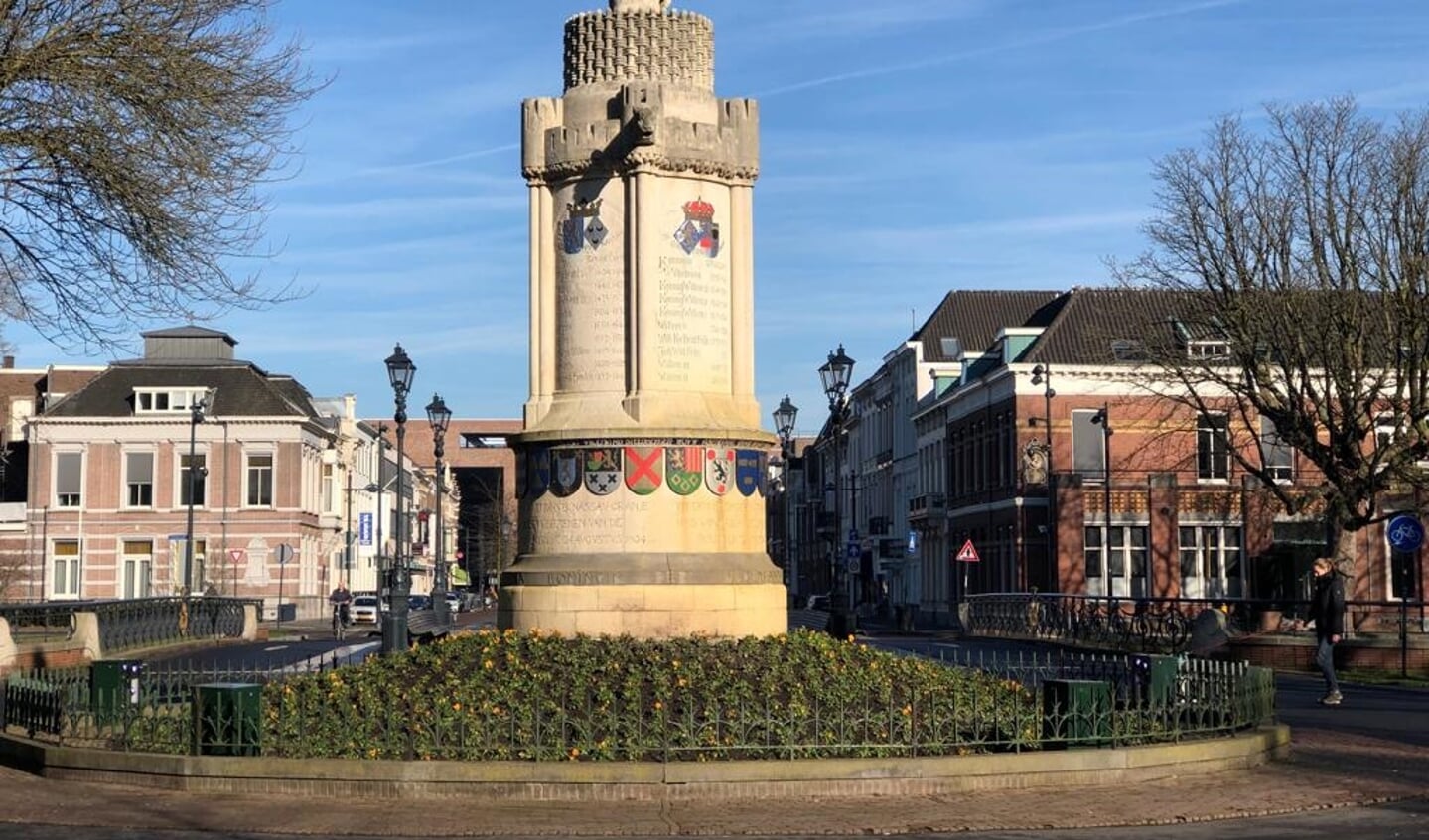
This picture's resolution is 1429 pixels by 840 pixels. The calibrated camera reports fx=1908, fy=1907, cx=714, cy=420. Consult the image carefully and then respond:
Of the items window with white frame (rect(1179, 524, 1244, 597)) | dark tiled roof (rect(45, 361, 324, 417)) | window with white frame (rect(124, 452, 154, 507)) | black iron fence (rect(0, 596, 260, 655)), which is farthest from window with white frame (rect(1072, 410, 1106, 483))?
window with white frame (rect(124, 452, 154, 507))

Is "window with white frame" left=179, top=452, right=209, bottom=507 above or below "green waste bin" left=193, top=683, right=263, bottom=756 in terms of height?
above

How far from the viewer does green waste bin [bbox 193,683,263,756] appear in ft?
55.8

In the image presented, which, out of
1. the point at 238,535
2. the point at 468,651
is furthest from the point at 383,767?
the point at 238,535

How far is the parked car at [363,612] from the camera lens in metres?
73.2

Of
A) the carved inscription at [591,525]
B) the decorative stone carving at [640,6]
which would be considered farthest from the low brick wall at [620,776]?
the decorative stone carving at [640,6]

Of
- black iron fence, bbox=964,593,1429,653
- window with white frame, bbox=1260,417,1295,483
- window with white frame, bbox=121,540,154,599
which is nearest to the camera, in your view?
black iron fence, bbox=964,593,1429,653

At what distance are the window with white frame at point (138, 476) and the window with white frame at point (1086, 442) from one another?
43295 millimetres

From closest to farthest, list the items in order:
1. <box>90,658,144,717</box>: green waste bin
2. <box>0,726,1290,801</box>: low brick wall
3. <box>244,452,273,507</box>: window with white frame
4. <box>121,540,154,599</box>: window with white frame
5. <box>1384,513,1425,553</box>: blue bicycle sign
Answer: <box>0,726,1290,801</box>: low brick wall
<box>90,658,144,717</box>: green waste bin
<box>1384,513,1425,553</box>: blue bicycle sign
<box>121,540,154,599</box>: window with white frame
<box>244,452,273,507</box>: window with white frame

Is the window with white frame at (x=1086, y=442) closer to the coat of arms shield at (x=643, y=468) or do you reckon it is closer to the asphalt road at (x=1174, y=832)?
the coat of arms shield at (x=643, y=468)

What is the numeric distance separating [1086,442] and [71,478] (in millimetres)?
47618

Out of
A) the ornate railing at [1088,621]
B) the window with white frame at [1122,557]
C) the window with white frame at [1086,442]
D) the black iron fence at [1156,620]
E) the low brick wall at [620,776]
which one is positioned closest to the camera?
the low brick wall at [620,776]

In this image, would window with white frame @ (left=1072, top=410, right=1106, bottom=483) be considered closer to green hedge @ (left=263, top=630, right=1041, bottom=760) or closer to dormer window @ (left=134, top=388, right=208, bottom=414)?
dormer window @ (left=134, top=388, right=208, bottom=414)

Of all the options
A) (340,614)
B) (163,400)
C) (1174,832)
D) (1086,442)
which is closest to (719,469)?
(1174,832)

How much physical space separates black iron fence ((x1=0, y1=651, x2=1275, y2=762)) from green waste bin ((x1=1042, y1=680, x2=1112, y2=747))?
17mm
